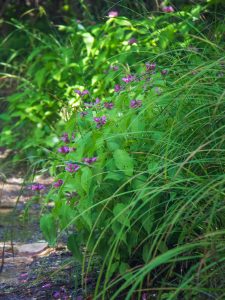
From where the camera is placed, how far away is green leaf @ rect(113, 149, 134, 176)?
292 cm

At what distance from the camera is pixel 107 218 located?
3.04m

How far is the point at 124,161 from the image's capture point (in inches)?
116

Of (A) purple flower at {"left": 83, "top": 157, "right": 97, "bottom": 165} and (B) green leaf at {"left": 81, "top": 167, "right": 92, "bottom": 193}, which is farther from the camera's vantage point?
(A) purple flower at {"left": 83, "top": 157, "right": 97, "bottom": 165}

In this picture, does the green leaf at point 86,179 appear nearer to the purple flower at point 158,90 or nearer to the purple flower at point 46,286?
the purple flower at point 158,90

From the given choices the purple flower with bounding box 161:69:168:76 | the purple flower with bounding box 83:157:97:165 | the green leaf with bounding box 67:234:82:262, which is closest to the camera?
the purple flower with bounding box 83:157:97:165

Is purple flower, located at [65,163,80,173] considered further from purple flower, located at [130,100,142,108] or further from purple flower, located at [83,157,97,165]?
purple flower, located at [130,100,142,108]

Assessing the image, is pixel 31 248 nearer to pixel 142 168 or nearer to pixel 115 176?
pixel 142 168

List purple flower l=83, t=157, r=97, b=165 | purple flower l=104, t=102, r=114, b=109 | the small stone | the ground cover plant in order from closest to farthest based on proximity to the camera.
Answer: the ground cover plant < purple flower l=83, t=157, r=97, b=165 < purple flower l=104, t=102, r=114, b=109 < the small stone

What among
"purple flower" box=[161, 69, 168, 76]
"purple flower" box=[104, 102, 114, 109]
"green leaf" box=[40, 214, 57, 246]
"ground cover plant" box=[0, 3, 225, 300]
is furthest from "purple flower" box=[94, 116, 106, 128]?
"green leaf" box=[40, 214, 57, 246]

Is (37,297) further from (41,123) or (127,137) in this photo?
(41,123)

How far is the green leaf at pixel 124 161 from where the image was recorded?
2922 millimetres

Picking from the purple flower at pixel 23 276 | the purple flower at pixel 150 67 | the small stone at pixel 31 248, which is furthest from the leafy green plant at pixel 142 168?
the small stone at pixel 31 248

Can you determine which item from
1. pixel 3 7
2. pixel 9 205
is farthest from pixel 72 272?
pixel 3 7

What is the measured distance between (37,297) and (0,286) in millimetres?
362
